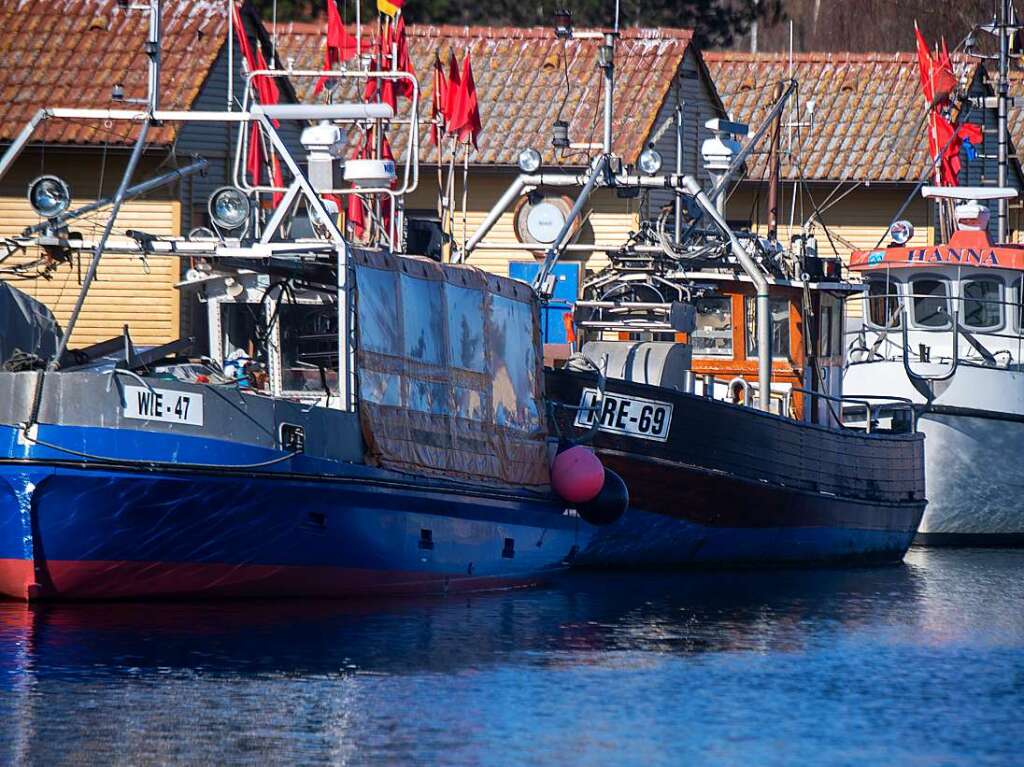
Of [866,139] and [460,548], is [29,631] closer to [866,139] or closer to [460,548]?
[460,548]

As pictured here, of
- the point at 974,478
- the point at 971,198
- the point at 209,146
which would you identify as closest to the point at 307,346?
the point at 974,478

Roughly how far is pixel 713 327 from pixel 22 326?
7.68 metres

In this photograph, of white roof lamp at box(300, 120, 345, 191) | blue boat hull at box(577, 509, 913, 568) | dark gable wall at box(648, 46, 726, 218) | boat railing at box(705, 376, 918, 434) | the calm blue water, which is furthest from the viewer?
dark gable wall at box(648, 46, 726, 218)

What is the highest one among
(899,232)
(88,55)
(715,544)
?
(88,55)

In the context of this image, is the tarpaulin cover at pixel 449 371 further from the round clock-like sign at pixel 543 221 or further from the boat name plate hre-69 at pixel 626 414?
the round clock-like sign at pixel 543 221

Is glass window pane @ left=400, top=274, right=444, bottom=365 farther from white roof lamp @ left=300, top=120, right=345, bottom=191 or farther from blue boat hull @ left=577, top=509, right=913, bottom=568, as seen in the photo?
blue boat hull @ left=577, top=509, right=913, bottom=568

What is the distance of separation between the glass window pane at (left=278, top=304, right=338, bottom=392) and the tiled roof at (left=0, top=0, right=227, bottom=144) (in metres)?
12.2

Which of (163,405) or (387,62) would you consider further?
(387,62)

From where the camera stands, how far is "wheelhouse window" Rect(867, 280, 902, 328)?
1016 inches

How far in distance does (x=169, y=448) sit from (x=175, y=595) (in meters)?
1.41

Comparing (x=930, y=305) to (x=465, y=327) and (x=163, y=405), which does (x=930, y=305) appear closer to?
(x=465, y=327)

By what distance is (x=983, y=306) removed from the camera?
1007 inches

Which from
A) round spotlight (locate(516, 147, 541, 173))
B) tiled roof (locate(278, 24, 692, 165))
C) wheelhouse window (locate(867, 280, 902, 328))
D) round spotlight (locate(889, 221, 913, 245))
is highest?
tiled roof (locate(278, 24, 692, 165))

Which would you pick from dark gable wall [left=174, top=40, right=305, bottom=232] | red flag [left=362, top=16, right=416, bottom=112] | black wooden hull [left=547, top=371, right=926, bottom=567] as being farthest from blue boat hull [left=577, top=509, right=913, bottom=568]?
dark gable wall [left=174, top=40, right=305, bottom=232]
